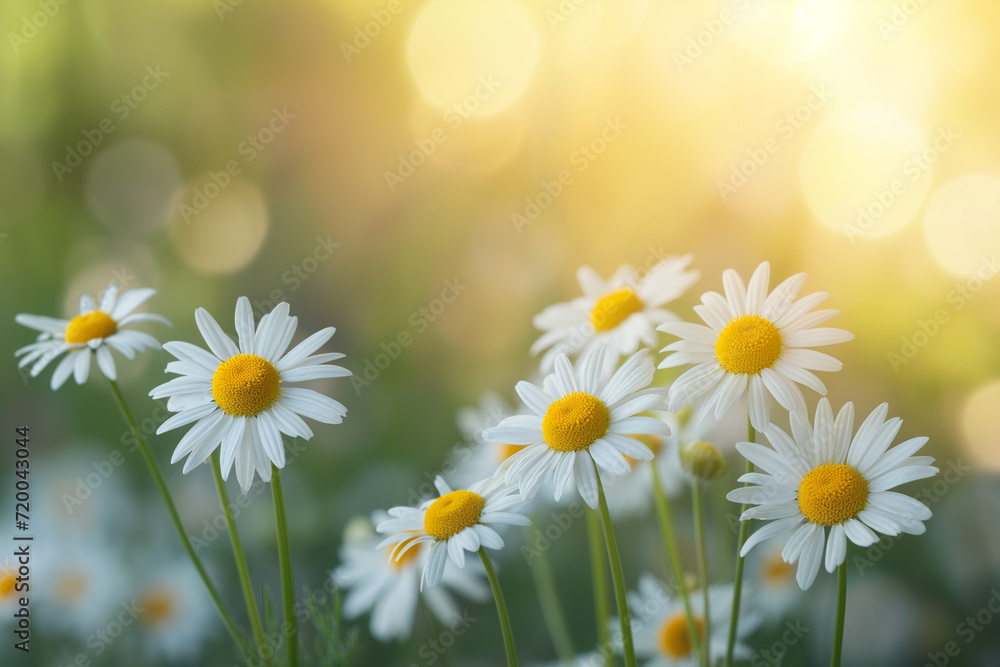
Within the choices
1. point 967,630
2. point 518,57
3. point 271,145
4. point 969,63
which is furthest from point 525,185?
point 967,630

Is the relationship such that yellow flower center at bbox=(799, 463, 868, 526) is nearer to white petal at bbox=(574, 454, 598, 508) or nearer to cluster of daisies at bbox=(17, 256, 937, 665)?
cluster of daisies at bbox=(17, 256, 937, 665)

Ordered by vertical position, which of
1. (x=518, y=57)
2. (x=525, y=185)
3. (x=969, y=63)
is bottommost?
(x=969, y=63)

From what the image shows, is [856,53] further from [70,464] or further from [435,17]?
[70,464]

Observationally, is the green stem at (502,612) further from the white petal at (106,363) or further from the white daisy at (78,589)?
the white daisy at (78,589)

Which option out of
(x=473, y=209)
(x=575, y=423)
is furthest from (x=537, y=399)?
(x=473, y=209)

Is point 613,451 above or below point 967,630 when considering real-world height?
above

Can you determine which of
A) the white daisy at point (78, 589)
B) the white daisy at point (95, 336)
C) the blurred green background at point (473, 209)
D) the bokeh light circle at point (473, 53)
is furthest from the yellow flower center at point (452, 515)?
the bokeh light circle at point (473, 53)
